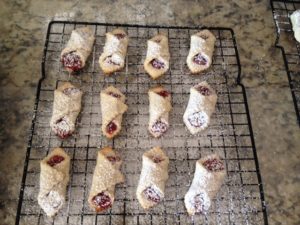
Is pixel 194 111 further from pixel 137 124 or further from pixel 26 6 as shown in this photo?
pixel 26 6

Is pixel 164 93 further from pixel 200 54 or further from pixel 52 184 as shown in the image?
pixel 52 184

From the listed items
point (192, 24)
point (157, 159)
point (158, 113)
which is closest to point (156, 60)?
point (158, 113)

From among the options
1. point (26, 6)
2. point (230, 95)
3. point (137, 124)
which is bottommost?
point (137, 124)

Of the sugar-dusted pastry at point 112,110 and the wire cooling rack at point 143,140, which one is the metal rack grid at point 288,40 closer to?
the wire cooling rack at point 143,140

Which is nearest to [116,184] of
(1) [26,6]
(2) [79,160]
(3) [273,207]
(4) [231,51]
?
(2) [79,160]

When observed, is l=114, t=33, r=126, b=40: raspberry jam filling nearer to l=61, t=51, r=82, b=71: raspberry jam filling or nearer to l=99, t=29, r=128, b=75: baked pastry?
l=99, t=29, r=128, b=75: baked pastry

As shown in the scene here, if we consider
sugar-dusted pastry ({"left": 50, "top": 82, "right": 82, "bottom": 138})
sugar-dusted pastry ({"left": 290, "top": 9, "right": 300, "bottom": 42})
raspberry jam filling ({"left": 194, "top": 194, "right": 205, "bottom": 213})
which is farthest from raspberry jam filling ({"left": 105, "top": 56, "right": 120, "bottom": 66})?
sugar-dusted pastry ({"left": 290, "top": 9, "right": 300, "bottom": 42})
